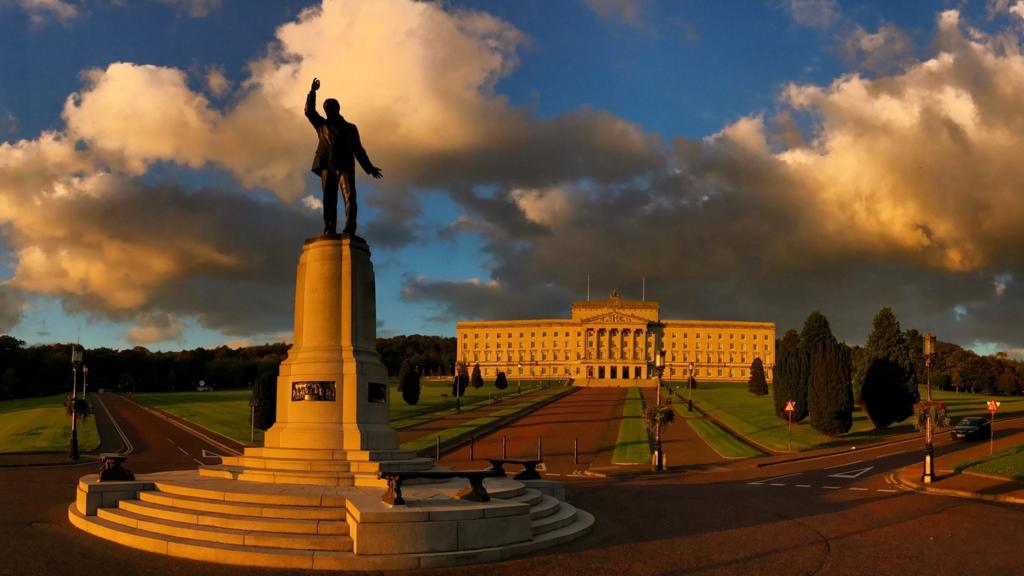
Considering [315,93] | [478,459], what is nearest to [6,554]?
[315,93]

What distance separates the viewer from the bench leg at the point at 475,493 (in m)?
15.5

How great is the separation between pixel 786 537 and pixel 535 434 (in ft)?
122

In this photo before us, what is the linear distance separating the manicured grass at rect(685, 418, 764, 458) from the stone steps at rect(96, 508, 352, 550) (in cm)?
3226

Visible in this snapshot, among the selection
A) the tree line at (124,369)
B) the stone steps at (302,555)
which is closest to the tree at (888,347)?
the stone steps at (302,555)

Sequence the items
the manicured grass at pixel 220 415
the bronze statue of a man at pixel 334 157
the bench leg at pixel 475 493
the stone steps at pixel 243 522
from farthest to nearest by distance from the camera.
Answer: the manicured grass at pixel 220 415
the bronze statue of a man at pixel 334 157
the bench leg at pixel 475 493
the stone steps at pixel 243 522

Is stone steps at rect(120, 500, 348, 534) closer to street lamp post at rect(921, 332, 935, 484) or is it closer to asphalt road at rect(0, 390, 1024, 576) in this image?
asphalt road at rect(0, 390, 1024, 576)

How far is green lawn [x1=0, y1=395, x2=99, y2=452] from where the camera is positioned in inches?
1703

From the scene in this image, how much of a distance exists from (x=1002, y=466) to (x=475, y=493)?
23.2m

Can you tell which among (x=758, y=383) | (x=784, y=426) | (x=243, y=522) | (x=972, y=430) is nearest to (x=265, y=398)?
(x=784, y=426)

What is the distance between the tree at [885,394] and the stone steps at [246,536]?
1924 inches

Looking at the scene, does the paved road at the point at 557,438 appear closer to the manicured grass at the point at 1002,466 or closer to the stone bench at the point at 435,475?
the manicured grass at the point at 1002,466

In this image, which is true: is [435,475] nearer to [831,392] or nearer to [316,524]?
[316,524]

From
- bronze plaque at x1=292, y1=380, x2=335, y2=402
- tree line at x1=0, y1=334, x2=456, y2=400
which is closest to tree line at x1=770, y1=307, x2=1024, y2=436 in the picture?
bronze plaque at x1=292, y1=380, x2=335, y2=402

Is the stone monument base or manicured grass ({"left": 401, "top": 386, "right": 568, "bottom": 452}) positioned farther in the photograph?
manicured grass ({"left": 401, "top": 386, "right": 568, "bottom": 452})
